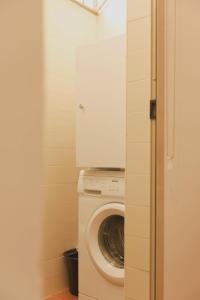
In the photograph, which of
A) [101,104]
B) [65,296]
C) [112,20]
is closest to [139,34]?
[101,104]

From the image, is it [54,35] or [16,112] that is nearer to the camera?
[16,112]

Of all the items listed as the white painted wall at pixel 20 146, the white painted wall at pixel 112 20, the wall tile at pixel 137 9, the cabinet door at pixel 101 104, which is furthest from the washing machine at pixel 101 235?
the white painted wall at pixel 20 146

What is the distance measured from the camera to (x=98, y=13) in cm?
279

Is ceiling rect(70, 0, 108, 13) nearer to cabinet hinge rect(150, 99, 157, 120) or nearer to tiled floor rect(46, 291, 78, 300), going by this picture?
cabinet hinge rect(150, 99, 157, 120)

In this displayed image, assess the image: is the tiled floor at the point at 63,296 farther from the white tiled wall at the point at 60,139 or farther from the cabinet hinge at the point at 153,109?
the cabinet hinge at the point at 153,109

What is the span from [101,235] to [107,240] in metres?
0.06

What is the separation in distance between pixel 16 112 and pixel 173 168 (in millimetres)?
1032

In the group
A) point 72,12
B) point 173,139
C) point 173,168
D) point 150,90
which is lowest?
point 173,168

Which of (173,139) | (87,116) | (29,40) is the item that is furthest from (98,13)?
(29,40)

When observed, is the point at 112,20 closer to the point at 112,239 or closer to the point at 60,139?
the point at 60,139

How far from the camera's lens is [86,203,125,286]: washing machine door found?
195 centimetres

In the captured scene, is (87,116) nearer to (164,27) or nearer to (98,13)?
(164,27)

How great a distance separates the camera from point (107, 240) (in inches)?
83.3

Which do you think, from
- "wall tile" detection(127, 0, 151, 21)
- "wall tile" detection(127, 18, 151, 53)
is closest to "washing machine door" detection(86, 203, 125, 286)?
"wall tile" detection(127, 18, 151, 53)
